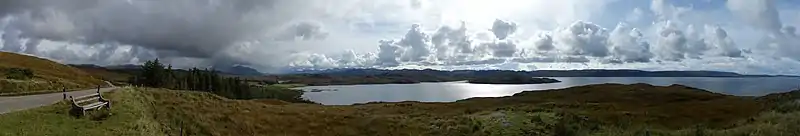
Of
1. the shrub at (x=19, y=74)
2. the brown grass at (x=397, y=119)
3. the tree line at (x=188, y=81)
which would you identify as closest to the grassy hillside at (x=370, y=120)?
the brown grass at (x=397, y=119)

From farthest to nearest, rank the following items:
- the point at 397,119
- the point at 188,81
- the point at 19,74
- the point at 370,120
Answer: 1. the point at 188,81
2. the point at 19,74
3. the point at 397,119
4. the point at 370,120

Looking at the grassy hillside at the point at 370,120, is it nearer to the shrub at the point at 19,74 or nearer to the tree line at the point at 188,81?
the shrub at the point at 19,74

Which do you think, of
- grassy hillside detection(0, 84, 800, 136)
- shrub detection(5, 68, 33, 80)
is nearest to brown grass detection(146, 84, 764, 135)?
grassy hillside detection(0, 84, 800, 136)

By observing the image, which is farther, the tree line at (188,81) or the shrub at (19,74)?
the tree line at (188,81)

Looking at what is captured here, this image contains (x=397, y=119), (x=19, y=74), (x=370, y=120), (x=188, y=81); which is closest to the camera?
(x=370, y=120)

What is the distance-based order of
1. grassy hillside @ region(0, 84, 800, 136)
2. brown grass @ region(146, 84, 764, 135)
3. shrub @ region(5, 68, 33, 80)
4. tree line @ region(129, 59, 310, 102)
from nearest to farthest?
grassy hillside @ region(0, 84, 800, 136), brown grass @ region(146, 84, 764, 135), shrub @ region(5, 68, 33, 80), tree line @ region(129, 59, 310, 102)

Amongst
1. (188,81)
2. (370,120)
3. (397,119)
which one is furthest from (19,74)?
(188,81)

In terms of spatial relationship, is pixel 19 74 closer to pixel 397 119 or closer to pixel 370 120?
pixel 370 120

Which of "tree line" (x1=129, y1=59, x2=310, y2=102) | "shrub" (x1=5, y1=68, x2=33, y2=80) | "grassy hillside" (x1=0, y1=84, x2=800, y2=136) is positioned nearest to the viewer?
"grassy hillside" (x1=0, y1=84, x2=800, y2=136)

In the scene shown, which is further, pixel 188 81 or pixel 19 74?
pixel 188 81

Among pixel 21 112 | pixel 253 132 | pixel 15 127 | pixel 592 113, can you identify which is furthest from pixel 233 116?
pixel 592 113

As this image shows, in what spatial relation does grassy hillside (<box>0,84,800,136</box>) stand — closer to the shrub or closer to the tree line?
the shrub

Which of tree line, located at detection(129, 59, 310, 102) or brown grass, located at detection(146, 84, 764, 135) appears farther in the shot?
tree line, located at detection(129, 59, 310, 102)

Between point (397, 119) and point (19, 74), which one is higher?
point (19, 74)
